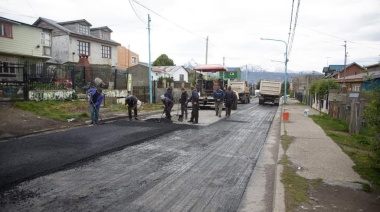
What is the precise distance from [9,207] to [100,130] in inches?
269

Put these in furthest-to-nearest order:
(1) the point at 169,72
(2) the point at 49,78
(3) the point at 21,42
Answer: (1) the point at 169,72, (3) the point at 21,42, (2) the point at 49,78

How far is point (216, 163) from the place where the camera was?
666cm

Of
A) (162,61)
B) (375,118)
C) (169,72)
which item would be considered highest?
(162,61)

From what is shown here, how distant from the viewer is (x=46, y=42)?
27.8 meters

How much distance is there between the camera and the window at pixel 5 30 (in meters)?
23.5

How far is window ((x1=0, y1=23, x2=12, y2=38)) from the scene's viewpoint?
77.0 ft

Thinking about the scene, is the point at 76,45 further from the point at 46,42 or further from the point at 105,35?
Answer: the point at 105,35

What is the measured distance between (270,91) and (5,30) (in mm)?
25704

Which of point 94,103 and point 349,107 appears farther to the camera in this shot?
point 349,107

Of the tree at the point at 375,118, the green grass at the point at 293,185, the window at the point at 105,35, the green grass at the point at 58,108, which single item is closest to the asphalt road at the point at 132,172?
the green grass at the point at 293,185

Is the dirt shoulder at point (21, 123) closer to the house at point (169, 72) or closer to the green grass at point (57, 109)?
the green grass at point (57, 109)

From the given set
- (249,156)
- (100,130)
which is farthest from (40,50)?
(249,156)

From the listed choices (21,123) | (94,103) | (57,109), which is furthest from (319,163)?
(57,109)

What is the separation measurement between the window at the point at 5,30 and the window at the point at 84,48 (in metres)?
8.21
